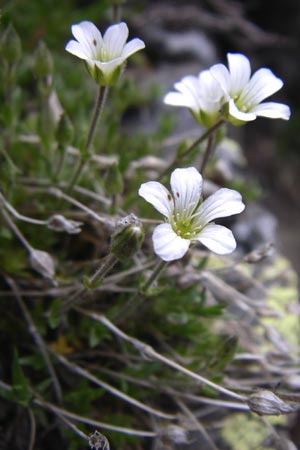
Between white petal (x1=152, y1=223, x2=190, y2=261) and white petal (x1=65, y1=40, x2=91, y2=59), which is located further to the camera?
white petal (x1=65, y1=40, x2=91, y2=59)

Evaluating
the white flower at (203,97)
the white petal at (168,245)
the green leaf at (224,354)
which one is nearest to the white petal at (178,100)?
the white flower at (203,97)

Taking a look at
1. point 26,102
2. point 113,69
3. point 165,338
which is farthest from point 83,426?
point 26,102

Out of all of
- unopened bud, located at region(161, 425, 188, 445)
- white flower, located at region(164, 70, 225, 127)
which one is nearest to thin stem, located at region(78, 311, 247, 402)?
unopened bud, located at region(161, 425, 188, 445)

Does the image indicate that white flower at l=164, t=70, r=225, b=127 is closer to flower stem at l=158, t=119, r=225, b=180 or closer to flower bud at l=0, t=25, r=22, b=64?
flower stem at l=158, t=119, r=225, b=180

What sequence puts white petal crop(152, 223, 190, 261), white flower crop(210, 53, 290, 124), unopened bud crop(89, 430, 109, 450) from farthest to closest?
white flower crop(210, 53, 290, 124)
unopened bud crop(89, 430, 109, 450)
white petal crop(152, 223, 190, 261)

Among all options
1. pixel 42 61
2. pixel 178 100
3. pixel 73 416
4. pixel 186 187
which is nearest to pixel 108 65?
pixel 178 100
